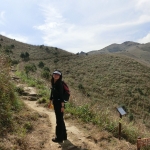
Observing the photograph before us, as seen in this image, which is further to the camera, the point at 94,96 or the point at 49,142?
the point at 94,96

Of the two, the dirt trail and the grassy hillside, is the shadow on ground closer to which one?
the dirt trail

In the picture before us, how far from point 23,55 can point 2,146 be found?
38.5 meters

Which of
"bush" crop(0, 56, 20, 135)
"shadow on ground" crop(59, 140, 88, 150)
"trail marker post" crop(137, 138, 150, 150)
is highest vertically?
"bush" crop(0, 56, 20, 135)

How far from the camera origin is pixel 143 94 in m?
33.4

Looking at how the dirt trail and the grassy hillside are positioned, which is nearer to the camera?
the dirt trail

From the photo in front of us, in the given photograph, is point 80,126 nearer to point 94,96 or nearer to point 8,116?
point 8,116

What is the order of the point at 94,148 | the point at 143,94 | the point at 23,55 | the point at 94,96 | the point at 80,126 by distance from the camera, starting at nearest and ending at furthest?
the point at 94,148 < the point at 80,126 < the point at 94,96 < the point at 143,94 < the point at 23,55

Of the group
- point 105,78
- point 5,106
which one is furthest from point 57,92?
point 105,78

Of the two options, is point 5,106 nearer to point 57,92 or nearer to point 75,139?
point 57,92

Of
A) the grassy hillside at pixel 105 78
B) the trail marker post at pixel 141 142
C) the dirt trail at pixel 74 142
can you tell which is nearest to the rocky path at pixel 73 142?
the dirt trail at pixel 74 142

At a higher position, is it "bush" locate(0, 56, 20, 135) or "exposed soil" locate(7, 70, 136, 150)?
"bush" locate(0, 56, 20, 135)

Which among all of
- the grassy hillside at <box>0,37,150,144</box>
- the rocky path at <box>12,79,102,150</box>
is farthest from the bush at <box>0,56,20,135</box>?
the grassy hillside at <box>0,37,150,144</box>

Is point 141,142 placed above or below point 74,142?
above

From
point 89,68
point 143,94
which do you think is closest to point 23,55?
point 89,68
